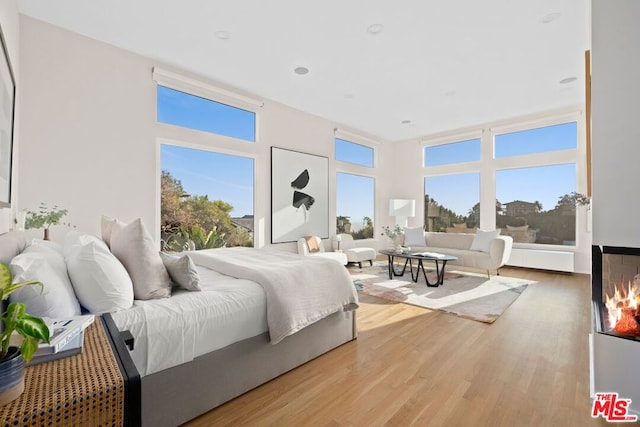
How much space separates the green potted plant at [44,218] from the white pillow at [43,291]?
1803 mm

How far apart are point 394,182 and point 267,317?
6613 millimetres

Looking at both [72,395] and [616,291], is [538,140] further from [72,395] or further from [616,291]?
[72,395]

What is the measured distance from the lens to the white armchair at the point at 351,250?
18.7ft

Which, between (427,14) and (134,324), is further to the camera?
(427,14)

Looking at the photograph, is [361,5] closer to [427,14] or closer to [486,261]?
[427,14]

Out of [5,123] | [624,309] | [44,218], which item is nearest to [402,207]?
[624,309]

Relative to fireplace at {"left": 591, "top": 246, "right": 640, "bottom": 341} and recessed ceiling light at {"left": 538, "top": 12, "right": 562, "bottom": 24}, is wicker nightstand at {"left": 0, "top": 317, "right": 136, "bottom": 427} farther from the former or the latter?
recessed ceiling light at {"left": 538, "top": 12, "right": 562, "bottom": 24}

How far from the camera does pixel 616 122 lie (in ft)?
5.65

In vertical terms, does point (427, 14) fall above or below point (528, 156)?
above

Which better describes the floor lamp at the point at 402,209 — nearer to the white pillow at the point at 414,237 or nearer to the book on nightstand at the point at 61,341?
the white pillow at the point at 414,237

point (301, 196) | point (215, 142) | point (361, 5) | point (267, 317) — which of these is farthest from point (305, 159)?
point (267, 317)

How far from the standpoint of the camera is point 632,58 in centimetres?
167

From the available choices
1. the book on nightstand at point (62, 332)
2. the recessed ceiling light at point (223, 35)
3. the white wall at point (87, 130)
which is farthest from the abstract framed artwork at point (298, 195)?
the book on nightstand at point (62, 332)

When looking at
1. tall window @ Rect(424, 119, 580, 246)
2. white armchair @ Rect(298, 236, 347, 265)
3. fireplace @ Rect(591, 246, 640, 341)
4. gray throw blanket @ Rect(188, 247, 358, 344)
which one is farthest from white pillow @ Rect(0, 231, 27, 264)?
tall window @ Rect(424, 119, 580, 246)
